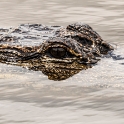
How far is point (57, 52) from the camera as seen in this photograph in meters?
8.16

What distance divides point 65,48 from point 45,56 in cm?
35

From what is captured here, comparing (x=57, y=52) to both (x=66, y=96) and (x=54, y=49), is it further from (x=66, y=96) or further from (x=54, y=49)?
(x=66, y=96)

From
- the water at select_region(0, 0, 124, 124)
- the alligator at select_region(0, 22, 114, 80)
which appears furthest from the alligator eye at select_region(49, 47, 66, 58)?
the water at select_region(0, 0, 124, 124)

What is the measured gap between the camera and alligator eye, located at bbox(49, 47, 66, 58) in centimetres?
811

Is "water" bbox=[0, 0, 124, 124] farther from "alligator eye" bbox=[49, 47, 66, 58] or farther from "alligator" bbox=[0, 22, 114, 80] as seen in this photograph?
"alligator eye" bbox=[49, 47, 66, 58]

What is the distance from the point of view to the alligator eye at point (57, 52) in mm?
8109

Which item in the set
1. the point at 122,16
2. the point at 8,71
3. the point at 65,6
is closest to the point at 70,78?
the point at 8,71

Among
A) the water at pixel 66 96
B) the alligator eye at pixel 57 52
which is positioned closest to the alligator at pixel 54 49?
the alligator eye at pixel 57 52

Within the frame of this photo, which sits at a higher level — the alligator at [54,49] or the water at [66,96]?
the alligator at [54,49]

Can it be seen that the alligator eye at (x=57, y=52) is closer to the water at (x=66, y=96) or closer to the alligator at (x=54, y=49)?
the alligator at (x=54, y=49)

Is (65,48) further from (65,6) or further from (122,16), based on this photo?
(65,6)

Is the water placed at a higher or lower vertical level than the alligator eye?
lower

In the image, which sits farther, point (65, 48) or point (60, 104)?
point (65, 48)

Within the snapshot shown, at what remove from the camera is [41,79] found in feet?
25.3
